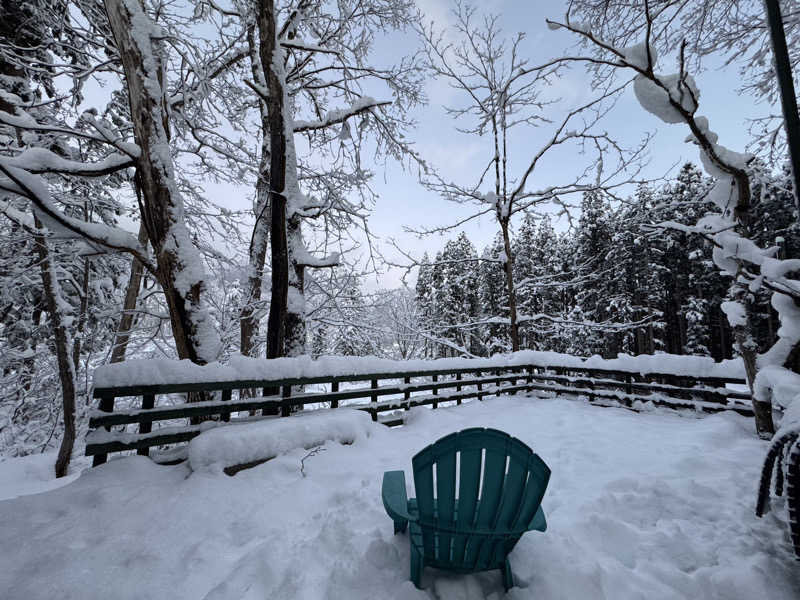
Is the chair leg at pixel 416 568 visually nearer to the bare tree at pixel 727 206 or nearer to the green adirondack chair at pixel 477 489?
the green adirondack chair at pixel 477 489

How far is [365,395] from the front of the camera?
516cm

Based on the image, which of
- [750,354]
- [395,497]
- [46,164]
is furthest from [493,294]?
[46,164]

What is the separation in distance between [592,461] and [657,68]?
470 centimetres

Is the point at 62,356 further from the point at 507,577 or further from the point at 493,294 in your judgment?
the point at 493,294

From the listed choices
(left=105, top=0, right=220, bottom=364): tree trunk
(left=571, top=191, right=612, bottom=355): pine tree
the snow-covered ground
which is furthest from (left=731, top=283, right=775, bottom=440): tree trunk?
(left=571, top=191, right=612, bottom=355): pine tree

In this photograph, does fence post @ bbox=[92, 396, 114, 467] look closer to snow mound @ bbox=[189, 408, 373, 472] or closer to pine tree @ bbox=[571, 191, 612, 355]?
snow mound @ bbox=[189, 408, 373, 472]

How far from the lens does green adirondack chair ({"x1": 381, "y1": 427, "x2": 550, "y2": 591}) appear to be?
185 cm

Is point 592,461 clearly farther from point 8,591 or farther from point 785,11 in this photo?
point 785,11

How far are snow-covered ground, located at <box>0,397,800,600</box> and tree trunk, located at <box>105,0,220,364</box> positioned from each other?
172 cm

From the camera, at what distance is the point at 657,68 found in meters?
3.80

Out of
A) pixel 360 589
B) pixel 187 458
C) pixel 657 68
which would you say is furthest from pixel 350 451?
pixel 657 68

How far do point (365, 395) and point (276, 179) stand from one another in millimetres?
3667

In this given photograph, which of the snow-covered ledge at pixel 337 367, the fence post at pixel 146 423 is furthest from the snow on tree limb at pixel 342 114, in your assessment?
the fence post at pixel 146 423

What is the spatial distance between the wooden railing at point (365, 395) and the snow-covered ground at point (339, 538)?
1.12ft
